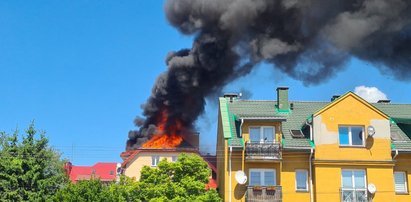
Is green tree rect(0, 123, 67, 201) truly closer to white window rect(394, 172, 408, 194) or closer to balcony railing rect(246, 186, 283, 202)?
balcony railing rect(246, 186, 283, 202)

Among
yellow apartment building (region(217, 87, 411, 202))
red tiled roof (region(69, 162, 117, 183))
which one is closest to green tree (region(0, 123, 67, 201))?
yellow apartment building (region(217, 87, 411, 202))

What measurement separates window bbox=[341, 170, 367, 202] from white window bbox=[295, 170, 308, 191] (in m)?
1.89

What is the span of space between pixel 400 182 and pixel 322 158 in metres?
4.51

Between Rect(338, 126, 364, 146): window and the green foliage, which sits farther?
→ Rect(338, 126, 364, 146): window

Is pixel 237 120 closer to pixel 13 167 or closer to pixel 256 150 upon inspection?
pixel 256 150

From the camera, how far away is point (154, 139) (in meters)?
46.6

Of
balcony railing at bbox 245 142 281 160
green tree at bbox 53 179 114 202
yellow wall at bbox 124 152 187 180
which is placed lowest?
green tree at bbox 53 179 114 202

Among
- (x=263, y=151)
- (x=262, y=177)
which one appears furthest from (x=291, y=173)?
(x=263, y=151)

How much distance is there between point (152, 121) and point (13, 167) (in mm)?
17570

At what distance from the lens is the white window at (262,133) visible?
96.3 ft

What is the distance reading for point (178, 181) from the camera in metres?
29.4

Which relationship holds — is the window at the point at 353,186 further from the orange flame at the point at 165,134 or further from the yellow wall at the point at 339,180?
the orange flame at the point at 165,134

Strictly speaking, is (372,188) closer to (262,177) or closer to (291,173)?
(291,173)

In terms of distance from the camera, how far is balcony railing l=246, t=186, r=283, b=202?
1099 inches
